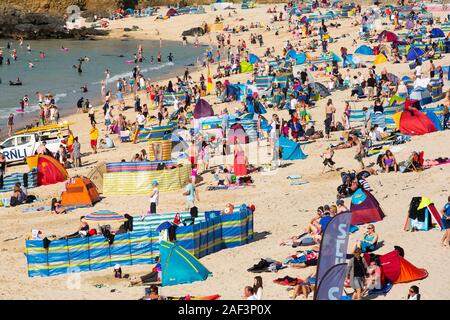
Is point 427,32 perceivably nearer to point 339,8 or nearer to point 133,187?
point 339,8

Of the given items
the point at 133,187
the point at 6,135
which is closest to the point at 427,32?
the point at 6,135

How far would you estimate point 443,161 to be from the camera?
68.1 feet

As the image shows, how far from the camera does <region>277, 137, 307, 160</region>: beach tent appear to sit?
23938mm

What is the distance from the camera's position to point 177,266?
14.8 meters

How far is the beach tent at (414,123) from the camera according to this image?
79.8 ft

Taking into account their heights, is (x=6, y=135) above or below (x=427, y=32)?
below

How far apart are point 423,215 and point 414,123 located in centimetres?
894

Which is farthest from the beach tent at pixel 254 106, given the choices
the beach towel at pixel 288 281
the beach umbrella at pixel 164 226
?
the beach towel at pixel 288 281

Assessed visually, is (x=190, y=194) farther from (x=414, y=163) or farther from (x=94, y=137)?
(x=94, y=137)

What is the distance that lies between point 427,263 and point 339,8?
182 feet

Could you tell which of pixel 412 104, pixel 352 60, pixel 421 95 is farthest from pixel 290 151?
pixel 352 60

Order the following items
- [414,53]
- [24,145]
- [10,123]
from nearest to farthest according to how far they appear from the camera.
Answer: [24,145] < [10,123] < [414,53]

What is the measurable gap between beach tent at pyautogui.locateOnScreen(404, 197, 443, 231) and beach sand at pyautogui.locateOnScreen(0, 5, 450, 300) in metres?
0.23

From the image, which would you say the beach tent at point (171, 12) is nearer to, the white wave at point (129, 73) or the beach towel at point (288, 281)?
the white wave at point (129, 73)
